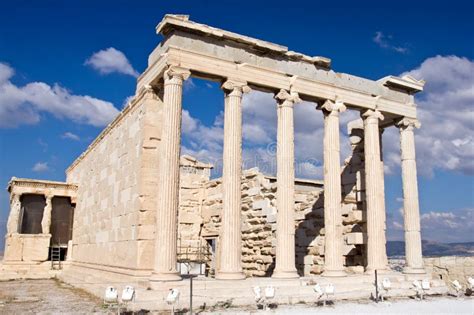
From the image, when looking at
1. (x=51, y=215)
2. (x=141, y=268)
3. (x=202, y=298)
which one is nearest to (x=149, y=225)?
(x=141, y=268)

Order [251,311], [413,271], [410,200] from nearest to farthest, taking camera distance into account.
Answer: [251,311] < [413,271] < [410,200]

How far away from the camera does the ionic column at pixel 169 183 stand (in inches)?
505

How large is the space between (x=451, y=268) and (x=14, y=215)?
21.9m

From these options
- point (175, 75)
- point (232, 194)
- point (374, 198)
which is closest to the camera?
point (175, 75)

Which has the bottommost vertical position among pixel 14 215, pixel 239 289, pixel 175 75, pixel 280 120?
pixel 239 289

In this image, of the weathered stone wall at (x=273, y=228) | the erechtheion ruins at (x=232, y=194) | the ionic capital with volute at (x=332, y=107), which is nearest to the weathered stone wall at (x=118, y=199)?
the erechtheion ruins at (x=232, y=194)

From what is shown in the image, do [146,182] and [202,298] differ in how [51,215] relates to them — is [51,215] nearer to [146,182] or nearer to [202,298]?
[146,182]

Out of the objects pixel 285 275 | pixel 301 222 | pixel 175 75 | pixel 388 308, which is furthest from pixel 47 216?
pixel 388 308

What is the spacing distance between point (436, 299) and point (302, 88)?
27.5ft

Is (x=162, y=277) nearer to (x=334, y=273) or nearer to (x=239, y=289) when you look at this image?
(x=239, y=289)

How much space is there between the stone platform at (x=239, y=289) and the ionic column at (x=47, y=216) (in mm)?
9230

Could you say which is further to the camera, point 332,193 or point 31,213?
point 31,213

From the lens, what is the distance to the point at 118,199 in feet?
55.7

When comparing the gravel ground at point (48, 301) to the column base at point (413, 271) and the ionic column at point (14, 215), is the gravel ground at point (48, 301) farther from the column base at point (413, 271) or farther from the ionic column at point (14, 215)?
the column base at point (413, 271)
